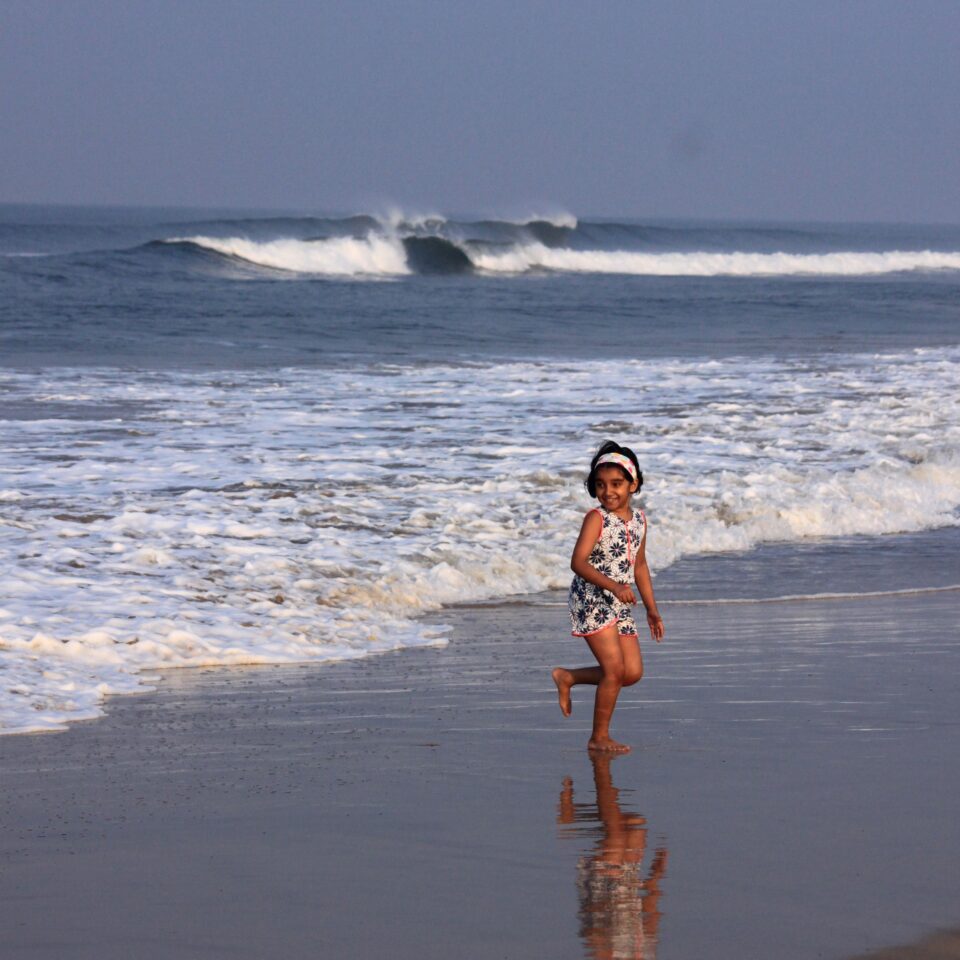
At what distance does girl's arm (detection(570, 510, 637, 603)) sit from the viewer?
5031 mm

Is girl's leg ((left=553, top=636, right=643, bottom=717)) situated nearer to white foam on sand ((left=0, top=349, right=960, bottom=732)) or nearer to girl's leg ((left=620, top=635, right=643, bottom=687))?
girl's leg ((left=620, top=635, right=643, bottom=687))

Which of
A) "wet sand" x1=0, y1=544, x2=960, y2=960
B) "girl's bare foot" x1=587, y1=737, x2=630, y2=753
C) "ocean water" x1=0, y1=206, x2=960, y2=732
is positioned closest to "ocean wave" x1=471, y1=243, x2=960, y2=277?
"ocean water" x1=0, y1=206, x2=960, y2=732

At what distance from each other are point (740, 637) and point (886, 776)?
7.69ft

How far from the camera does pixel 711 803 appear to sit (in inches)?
167

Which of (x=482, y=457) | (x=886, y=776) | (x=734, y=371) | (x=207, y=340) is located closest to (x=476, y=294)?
(x=207, y=340)

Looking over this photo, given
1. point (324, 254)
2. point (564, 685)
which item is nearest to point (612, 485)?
point (564, 685)

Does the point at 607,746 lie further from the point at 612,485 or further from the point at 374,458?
the point at 374,458

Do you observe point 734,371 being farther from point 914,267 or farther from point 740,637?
point 914,267

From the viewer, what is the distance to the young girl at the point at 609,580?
5133mm

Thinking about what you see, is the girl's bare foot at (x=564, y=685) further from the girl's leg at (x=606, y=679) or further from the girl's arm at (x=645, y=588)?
the girl's arm at (x=645, y=588)


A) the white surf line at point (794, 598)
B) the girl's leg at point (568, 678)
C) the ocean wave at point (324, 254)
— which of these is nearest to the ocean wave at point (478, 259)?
the ocean wave at point (324, 254)

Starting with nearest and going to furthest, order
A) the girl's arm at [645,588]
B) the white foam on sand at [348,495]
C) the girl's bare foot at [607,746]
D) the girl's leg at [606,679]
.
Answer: the girl's bare foot at [607,746]
the girl's leg at [606,679]
the girl's arm at [645,588]
the white foam on sand at [348,495]

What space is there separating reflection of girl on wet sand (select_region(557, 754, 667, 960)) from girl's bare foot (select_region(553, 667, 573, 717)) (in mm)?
683

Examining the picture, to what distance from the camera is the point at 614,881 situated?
3.62 meters
